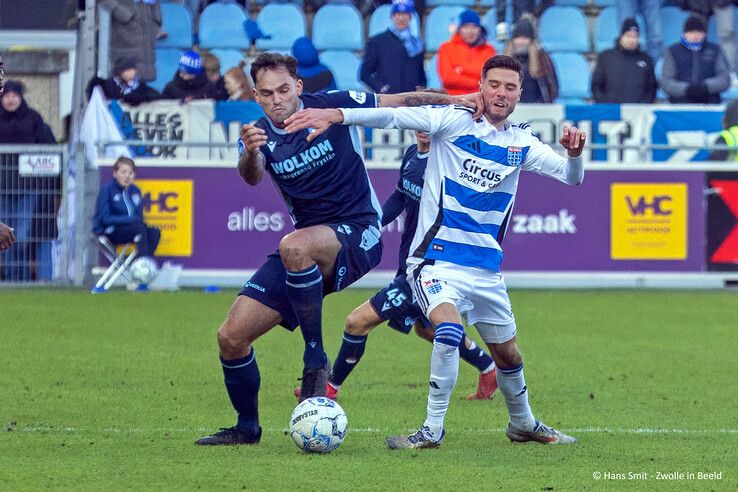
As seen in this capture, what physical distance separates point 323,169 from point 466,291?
1.12 metres

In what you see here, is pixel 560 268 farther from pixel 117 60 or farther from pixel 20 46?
pixel 20 46

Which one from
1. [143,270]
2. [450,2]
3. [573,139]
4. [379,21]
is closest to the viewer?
[573,139]

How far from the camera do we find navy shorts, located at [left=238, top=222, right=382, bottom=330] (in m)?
7.88

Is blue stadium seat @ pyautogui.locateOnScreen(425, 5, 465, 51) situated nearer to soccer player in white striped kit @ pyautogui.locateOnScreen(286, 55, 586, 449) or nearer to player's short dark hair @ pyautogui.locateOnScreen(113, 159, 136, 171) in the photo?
player's short dark hair @ pyautogui.locateOnScreen(113, 159, 136, 171)

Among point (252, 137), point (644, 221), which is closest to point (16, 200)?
point (644, 221)

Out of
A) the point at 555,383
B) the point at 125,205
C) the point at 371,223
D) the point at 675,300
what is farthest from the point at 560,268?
the point at 371,223

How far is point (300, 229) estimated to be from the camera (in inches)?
320

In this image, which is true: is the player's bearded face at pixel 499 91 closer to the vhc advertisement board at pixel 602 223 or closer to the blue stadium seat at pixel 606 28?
the vhc advertisement board at pixel 602 223

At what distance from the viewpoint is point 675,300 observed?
1655 cm

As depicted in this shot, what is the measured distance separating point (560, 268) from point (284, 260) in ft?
32.8

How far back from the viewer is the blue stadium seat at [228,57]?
820 inches

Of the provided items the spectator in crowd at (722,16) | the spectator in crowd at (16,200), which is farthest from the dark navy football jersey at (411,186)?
the spectator in crowd at (722,16)

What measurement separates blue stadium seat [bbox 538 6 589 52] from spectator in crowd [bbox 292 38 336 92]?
16.6 ft

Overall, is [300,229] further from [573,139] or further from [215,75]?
[215,75]
